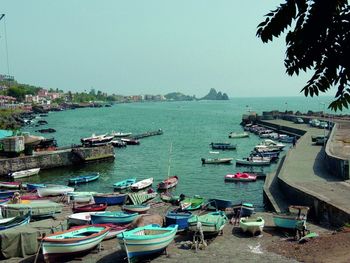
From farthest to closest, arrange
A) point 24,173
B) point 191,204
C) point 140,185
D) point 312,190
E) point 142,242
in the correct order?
1. point 24,173
2. point 140,185
3. point 191,204
4. point 312,190
5. point 142,242

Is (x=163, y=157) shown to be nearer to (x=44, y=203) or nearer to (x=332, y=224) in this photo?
(x=44, y=203)

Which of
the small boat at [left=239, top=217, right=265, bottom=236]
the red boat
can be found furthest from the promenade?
the red boat

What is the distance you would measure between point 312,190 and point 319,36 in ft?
78.8

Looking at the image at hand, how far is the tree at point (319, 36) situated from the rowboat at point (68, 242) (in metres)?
14.6

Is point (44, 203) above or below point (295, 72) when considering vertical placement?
below

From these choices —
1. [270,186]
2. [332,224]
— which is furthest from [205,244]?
[270,186]

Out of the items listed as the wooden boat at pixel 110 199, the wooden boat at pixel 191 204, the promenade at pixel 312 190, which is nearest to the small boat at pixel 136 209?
the wooden boat at pixel 191 204

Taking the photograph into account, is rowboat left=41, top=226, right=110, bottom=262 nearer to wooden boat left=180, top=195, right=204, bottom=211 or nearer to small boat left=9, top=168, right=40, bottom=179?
wooden boat left=180, top=195, right=204, bottom=211

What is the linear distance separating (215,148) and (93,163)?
21.0 metres

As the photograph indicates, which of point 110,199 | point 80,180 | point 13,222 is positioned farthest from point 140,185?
point 13,222

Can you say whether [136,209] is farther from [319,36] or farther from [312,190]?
[319,36]

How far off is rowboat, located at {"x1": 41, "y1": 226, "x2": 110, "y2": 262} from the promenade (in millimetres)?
11385

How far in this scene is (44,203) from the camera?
84.6 ft

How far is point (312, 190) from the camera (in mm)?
26875
